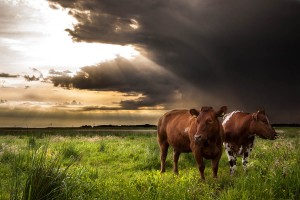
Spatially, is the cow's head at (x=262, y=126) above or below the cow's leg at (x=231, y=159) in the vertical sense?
above

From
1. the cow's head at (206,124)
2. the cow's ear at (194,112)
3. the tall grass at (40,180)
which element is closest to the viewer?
the tall grass at (40,180)

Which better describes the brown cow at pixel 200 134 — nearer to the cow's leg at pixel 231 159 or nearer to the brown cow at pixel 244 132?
the cow's leg at pixel 231 159

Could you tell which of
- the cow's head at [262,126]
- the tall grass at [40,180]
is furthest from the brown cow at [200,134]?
the tall grass at [40,180]

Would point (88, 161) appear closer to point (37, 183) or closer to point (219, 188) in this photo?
point (219, 188)

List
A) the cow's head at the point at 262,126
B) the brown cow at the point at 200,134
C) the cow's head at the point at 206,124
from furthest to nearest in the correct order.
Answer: the cow's head at the point at 262,126 < the brown cow at the point at 200,134 < the cow's head at the point at 206,124

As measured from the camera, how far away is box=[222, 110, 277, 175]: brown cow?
13133mm

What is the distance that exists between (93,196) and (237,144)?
21.8 ft

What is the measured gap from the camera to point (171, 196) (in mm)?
8070

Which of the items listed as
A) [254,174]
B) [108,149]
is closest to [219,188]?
[254,174]

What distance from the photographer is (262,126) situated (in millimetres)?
13195

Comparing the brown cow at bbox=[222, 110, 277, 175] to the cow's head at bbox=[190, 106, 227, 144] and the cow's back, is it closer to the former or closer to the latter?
the cow's back

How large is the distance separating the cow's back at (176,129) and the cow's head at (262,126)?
7.11ft

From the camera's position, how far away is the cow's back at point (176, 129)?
12.4 meters

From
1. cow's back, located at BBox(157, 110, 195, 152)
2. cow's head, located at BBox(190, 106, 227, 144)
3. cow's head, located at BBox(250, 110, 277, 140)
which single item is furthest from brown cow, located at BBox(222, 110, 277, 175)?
cow's head, located at BBox(190, 106, 227, 144)
